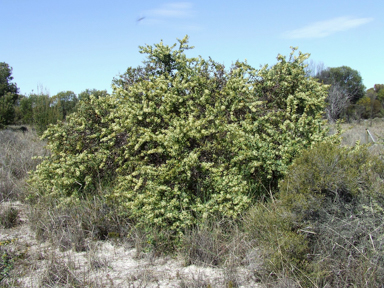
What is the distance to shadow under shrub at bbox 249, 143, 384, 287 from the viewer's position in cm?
287

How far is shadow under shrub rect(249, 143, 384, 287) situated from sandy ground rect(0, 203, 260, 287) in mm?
454

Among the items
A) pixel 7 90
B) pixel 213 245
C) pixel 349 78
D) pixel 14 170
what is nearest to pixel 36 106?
pixel 14 170

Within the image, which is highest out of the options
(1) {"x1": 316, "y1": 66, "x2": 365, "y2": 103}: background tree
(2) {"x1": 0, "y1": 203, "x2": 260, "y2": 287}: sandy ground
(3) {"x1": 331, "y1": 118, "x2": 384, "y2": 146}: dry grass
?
(1) {"x1": 316, "y1": 66, "x2": 365, "y2": 103}: background tree

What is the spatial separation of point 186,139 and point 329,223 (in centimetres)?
171

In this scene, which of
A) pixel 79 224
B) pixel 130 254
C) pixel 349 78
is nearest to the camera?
pixel 130 254

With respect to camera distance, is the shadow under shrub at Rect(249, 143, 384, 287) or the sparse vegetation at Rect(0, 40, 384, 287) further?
the sparse vegetation at Rect(0, 40, 384, 287)

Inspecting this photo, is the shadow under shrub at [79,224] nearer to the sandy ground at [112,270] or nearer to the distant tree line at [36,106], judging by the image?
the sandy ground at [112,270]

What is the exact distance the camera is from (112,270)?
11.5ft

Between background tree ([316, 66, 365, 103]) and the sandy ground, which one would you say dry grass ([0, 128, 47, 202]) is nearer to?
the sandy ground

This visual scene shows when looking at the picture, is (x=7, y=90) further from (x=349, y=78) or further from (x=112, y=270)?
(x=349, y=78)

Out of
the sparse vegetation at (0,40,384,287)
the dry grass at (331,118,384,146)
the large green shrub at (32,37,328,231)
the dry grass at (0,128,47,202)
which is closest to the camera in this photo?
the sparse vegetation at (0,40,384,287)

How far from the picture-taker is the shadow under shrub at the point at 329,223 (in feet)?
9.40

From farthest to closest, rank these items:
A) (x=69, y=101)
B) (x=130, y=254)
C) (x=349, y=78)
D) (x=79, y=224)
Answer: (x=349, y=78) → (x=69, y=101) → (x=79, y=224) → (x=130, y=254)

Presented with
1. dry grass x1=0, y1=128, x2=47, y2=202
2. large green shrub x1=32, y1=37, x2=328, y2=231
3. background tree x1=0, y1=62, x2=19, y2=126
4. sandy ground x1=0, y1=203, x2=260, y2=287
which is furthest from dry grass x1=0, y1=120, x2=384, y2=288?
background tree x1=0, y1=62, x2=19, y2=126
